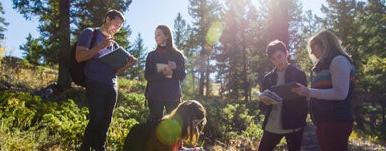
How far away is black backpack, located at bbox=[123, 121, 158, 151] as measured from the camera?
4.46m

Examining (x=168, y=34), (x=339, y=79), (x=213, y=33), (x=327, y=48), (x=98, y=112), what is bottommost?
(x=98, y=112)

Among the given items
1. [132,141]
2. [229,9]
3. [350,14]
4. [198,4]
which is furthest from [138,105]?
[198,4]

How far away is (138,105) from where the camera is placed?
15047 millimetres

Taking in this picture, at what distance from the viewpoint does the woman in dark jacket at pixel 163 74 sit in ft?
21.7

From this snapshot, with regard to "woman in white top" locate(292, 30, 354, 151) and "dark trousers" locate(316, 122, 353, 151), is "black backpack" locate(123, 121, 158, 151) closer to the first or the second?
"woman in white top" locate(292, 30, 354, 151)

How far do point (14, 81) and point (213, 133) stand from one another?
10.5m

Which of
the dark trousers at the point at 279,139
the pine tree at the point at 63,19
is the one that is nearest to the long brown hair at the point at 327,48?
the dark trousers at the point at 279,139

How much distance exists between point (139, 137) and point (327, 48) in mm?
2126

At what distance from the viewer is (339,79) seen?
470 centimetres

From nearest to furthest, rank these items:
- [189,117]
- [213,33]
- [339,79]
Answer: [189,117] → [339,79] → [213,33]

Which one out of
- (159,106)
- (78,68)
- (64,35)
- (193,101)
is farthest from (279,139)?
(64,35)

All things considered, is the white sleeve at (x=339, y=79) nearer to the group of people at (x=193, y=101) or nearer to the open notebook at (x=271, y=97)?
the group of people at (x=193, y=101)

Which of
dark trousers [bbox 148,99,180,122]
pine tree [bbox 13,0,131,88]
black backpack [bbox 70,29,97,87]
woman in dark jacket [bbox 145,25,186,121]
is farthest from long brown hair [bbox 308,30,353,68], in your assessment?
pine tree [bbox 13,0,131,88]

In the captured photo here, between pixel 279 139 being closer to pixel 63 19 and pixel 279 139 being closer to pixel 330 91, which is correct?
pixel 330 91
